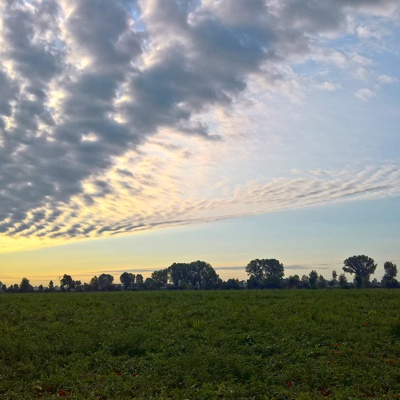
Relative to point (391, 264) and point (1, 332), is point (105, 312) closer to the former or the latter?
point (1, 332)

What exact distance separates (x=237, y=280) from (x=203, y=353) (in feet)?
427

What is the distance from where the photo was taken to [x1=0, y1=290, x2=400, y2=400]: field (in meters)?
14.0

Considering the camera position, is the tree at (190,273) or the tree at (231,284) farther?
the tree at (190,273)

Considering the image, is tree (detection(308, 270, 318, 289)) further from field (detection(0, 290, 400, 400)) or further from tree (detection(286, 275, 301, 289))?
field (detection(0, 290, 400, 400))

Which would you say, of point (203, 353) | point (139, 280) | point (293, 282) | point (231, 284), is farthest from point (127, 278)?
point (203, 353)

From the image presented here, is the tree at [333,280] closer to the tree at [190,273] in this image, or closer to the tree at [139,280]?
the tree at [190,273]

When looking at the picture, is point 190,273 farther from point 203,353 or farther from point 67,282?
point 203,353

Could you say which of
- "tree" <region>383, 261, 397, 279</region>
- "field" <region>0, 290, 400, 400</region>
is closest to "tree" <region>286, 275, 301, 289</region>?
"tree" <region>383, 261, 397, 279</region>

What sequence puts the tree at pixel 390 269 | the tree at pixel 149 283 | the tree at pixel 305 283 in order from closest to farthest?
1. the tree at pixel 305 283
2. the tree at pixel 390 269
3. the tree at pixel 149 283

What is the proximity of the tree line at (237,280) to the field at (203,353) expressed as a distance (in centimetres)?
11291

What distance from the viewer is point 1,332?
20797mm

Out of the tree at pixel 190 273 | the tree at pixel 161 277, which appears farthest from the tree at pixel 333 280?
the tree at pixel 161 277

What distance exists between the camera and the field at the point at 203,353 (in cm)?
1400

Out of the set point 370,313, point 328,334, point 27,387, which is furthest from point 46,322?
point 370,313
